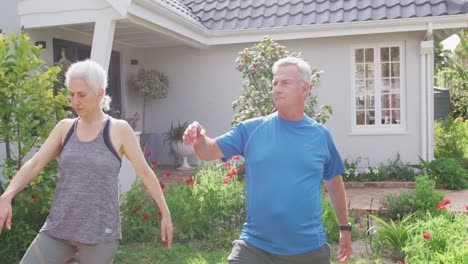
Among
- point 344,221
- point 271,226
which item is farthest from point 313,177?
point 344,221

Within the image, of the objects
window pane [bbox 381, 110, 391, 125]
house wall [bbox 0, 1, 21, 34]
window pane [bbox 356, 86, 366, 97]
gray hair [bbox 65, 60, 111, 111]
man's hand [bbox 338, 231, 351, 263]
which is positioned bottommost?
man's hand [bbox 338, 231, 351, 263]

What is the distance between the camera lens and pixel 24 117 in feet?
14.5

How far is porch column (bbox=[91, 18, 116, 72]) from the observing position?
6312 millimetres

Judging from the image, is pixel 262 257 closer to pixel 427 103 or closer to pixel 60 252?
pixel 60 252

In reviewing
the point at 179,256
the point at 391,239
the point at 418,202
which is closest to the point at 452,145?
the point at 418,202

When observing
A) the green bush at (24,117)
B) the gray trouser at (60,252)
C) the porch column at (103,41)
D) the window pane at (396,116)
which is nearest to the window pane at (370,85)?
the window pane at (396,116)

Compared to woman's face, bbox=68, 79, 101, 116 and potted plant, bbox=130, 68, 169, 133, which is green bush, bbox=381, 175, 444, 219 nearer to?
woman's face, bbox=68, 79, 101, 116

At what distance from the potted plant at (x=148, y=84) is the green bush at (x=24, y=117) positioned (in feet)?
17.7

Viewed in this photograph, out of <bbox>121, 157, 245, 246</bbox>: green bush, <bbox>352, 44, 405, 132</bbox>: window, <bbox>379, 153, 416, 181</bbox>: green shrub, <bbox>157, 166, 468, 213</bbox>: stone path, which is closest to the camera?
<bbox>121, 157, 245, 246</bbox>: green bush

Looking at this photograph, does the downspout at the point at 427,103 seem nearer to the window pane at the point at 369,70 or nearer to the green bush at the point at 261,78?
the window pane at the point at 369,70

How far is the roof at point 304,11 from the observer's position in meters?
9.05

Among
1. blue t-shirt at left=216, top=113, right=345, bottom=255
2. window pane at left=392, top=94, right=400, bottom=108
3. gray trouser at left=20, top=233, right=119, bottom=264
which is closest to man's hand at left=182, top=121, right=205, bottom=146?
blue t-shirt at left=216, top=113, right=345, bottom=255

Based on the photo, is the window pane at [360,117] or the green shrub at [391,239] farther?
the window pane at [360,117]

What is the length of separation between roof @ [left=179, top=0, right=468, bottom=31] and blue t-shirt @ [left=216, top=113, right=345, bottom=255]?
6.95 m
